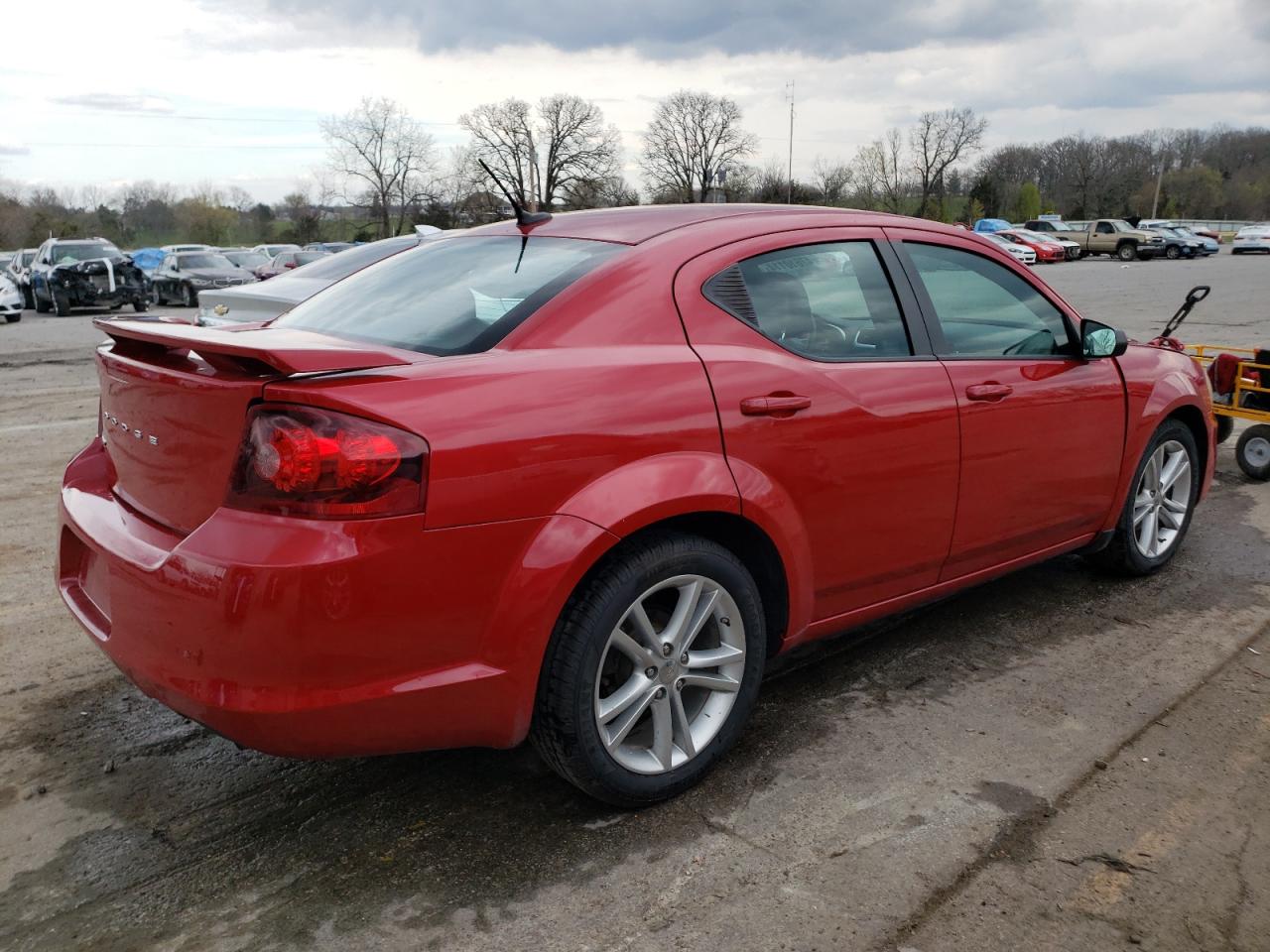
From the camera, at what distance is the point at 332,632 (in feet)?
7.30

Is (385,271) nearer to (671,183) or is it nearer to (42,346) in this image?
(42,346)

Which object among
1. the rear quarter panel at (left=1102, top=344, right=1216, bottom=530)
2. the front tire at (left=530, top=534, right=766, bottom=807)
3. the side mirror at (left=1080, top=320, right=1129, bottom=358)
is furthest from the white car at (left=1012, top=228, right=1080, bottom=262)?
the front tire at (left=530, top=534, right=766, bottom=807)

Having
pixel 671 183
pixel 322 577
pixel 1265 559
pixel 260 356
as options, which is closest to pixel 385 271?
pixel 260 356

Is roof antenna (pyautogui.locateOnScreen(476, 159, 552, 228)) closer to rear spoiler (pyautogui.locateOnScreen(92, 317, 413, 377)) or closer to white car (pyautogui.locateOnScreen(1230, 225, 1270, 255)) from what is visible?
rear spoiler (pyautogui.locateOnScreen(92, 317, 413, 377))

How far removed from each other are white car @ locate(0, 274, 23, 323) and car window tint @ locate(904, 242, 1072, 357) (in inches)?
945

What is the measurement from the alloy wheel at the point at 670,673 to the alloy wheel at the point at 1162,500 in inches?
95.3

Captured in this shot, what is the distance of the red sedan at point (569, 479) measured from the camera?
226 cm

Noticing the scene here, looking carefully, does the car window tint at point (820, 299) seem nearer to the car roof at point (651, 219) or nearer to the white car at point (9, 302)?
the car roof at point (651, 219)

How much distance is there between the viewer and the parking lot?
2348mm

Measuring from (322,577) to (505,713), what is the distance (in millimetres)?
574

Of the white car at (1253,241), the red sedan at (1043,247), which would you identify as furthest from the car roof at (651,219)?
the white car at (1253,241)

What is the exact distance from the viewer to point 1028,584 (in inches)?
182

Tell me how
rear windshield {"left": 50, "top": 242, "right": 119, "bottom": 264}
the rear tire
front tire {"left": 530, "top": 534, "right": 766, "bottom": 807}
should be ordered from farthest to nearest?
rear windshield {"left": 50, "top": 242, "right": 119, "bottom": 264} → the rear tire → front tire {"left": 530, "top": 534, "right": 766, "bottom": 807}

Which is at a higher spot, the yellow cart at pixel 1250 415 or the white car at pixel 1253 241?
the white car at pixel 1253 241
